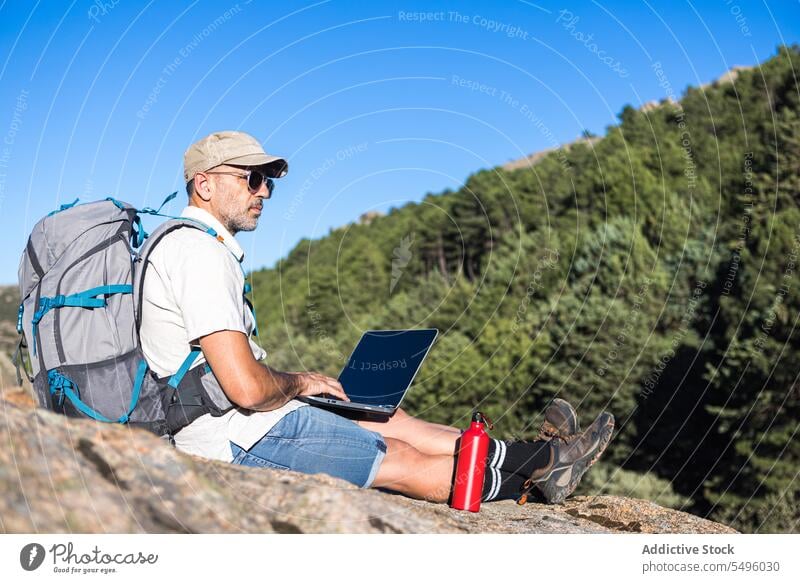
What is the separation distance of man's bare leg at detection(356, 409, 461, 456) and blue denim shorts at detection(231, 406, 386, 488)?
23.9 inches

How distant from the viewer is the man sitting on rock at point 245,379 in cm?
476

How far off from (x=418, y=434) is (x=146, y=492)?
2.51 meters

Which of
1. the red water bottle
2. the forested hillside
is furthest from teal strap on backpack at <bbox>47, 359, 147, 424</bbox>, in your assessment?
the forested hillside

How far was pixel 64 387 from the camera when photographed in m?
4.68

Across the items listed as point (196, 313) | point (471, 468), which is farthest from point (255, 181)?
point (471, 468)

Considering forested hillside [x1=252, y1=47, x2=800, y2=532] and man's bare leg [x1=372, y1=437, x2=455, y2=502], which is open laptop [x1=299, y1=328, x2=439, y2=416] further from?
forested hillside [x1=252, y1=47, x2=800, y2=532]

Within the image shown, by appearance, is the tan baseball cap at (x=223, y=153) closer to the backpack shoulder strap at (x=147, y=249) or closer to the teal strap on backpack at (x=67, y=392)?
the backpack shoulder strap at (x=147, y=249)

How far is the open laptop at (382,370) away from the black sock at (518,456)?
0.83 m

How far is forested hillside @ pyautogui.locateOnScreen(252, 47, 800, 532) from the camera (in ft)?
121

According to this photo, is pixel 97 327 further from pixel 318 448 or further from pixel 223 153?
pixel 318 448

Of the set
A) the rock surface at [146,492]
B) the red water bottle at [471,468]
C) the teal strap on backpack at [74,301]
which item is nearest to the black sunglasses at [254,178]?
the teal strap on backpack at [74,301]

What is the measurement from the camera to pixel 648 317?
5003 cm
